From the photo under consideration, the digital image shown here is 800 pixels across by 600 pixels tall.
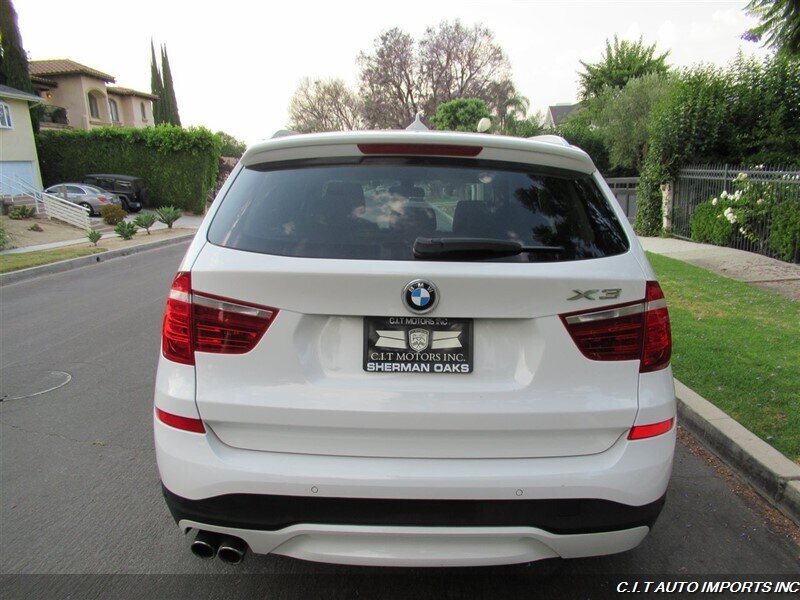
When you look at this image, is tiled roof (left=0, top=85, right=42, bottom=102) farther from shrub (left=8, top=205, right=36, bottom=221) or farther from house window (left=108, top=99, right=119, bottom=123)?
house window (left=108, top=99, right=119, bottom=123)

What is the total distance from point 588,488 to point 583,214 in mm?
1041

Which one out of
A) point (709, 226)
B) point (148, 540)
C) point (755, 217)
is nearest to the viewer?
point (148, 540)

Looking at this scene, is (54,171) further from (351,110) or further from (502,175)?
(502,175)

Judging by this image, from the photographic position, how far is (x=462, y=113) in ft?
140

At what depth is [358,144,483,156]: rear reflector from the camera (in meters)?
2.36

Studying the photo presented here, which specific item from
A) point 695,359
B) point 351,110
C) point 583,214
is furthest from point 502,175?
point 351,110

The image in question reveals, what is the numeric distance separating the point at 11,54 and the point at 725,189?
3931 cm

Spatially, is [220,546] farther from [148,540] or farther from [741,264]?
[741,264]

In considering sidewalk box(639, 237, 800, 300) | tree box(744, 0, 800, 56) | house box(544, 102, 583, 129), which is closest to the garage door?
sidewalk box(639, 237, 800, 300)

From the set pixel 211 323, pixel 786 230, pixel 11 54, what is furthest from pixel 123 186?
pixel 211 323

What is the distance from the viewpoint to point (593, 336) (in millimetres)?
2139

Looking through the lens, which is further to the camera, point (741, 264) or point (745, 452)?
point (741, 264)

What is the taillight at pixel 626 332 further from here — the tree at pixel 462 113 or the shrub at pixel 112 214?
the tree at pixel 462 113

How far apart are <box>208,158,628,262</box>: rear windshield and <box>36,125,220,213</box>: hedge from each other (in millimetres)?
35078
